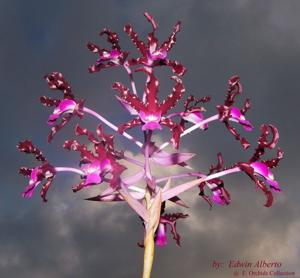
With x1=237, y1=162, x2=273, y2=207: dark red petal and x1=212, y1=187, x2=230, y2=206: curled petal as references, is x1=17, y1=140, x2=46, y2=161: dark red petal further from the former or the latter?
x1=237, y1=162, x2=273, y2=207: dark red petal

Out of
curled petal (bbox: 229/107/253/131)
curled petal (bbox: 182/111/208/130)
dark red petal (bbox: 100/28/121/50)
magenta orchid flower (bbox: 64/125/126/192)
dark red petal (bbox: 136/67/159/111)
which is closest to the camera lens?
magenta orchid flower (bbox: 64/125/126/192)

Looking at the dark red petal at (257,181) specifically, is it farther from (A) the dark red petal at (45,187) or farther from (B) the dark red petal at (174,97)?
(A) the dark red petal at (45,187)

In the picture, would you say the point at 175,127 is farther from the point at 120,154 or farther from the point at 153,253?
the point at 153,253

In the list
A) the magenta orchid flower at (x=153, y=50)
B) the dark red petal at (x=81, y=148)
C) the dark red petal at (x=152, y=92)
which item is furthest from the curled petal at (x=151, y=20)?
the dark red petal at (x=81, y=148)

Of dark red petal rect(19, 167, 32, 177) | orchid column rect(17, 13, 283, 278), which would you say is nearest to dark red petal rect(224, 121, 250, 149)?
orchid column rect(17, 13, 283, 278)

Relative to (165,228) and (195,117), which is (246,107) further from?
(165,228)

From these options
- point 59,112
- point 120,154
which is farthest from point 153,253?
point 59,112
